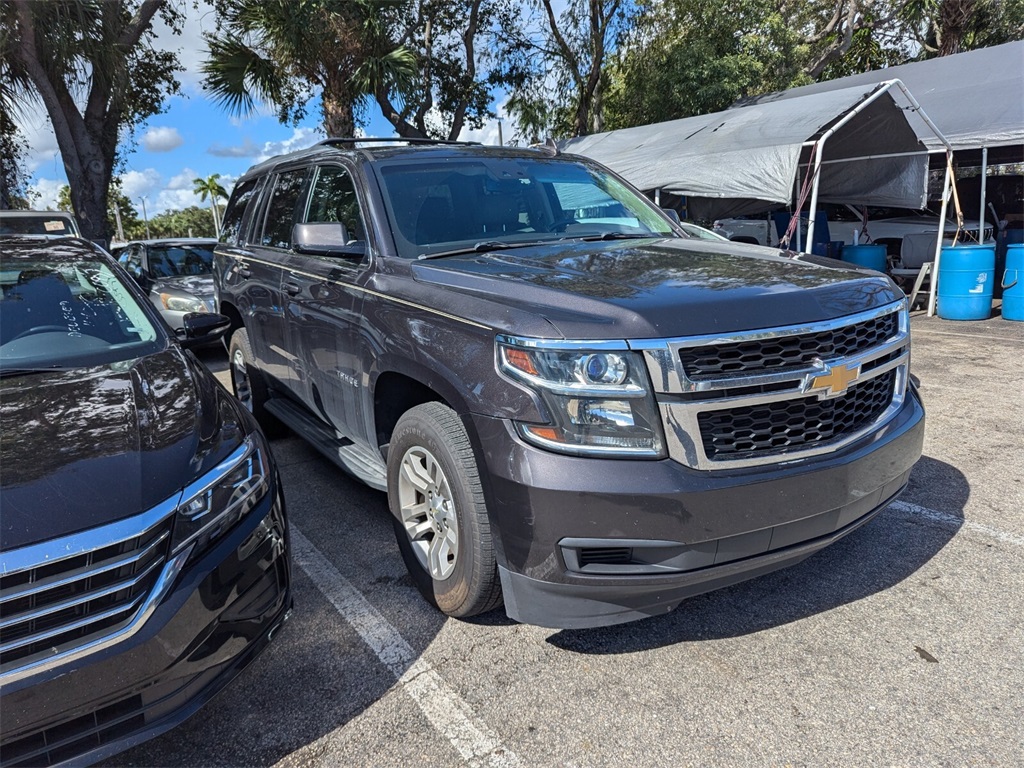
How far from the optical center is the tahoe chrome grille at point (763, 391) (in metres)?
2.16

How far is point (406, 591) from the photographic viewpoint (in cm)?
311

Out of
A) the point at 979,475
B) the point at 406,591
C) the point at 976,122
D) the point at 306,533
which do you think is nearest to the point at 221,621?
the point at 406,591

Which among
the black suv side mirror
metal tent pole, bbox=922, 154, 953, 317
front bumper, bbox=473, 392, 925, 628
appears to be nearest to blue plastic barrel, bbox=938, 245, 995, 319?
metal tent pole, bbox=922, 154, 953, 317

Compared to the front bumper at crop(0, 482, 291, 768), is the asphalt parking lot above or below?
below

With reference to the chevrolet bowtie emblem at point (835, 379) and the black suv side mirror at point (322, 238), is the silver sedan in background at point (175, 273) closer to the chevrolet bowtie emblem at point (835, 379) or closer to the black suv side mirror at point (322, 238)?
the black suv side mirror at point (322, 238)

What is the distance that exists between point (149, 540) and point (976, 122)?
44.2ft

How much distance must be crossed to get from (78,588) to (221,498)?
448 mm

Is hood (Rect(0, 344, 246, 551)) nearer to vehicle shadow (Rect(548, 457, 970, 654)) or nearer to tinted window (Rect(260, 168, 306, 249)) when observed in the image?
vehicle shadow (Rect(548, 457, 970, 654))

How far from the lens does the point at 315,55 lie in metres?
13.1

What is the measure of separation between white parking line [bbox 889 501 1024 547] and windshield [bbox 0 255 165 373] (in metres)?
3.76

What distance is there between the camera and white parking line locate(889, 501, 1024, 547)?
3.33 metres

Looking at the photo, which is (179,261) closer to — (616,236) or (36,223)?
(36,223)

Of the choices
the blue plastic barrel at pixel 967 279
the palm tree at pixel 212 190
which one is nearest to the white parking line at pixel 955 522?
the blue plastic barrel at pixel 967 279

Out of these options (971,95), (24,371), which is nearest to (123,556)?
(24,371)
